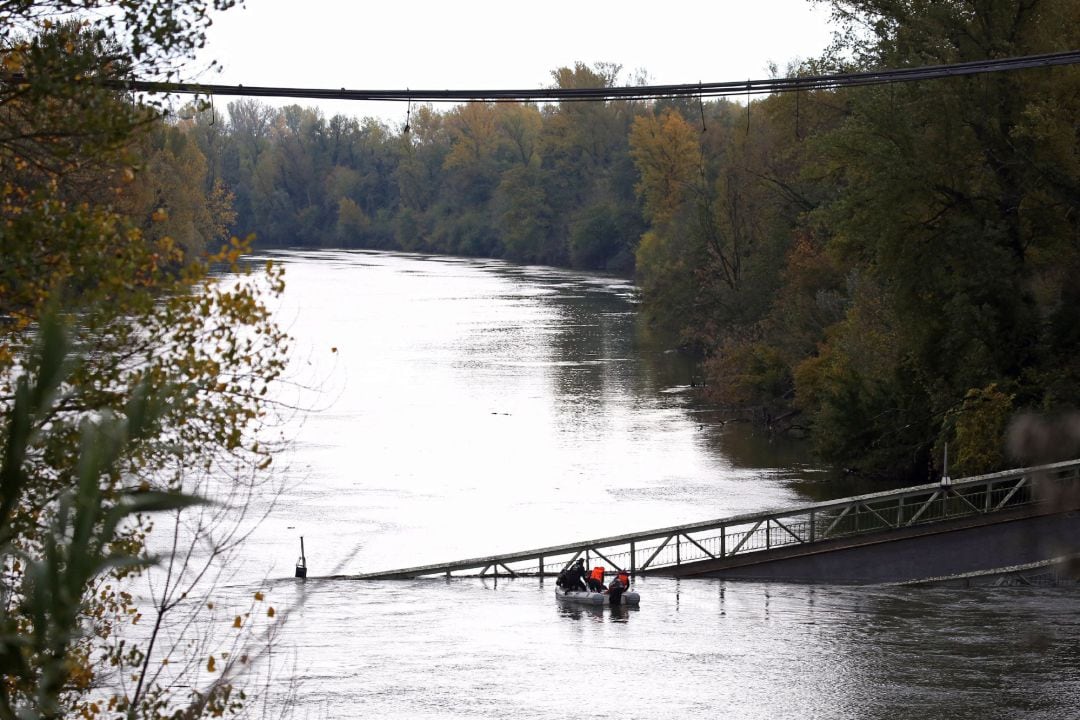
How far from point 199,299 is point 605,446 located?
114 ft

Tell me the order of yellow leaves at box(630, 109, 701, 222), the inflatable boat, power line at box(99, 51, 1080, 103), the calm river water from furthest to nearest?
yellow leaves at box(630, 109, 701, 222) < the inflatable boat < the calm river water < power line at box(99, 51, 1080, 103)

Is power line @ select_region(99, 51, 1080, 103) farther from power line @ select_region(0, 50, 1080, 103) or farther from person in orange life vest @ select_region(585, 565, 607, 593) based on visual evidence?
person in orange life vest @ select_region(585, 565, 607, 593)

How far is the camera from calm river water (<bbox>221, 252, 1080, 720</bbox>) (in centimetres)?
1703

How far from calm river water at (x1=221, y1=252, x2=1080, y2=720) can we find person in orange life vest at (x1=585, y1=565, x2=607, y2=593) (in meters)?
0.73

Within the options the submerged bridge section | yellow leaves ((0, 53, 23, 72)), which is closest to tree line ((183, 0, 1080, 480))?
yellow leaves ((0, 53, 23, 72))

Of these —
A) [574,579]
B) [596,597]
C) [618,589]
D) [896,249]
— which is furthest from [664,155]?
[618,589]

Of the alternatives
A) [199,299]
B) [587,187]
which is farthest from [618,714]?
[587,187]

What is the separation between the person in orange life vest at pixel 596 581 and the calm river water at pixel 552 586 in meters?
0.73

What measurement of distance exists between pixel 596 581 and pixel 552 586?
2.61m

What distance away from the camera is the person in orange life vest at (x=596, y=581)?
77.8 feet

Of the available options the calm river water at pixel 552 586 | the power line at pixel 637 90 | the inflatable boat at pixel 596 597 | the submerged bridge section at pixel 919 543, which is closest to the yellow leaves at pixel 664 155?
the calm river water at pixel 552 586

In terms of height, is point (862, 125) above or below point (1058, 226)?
above

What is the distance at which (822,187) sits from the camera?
5694cm

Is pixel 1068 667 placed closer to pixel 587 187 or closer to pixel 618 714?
pixel 618 714
